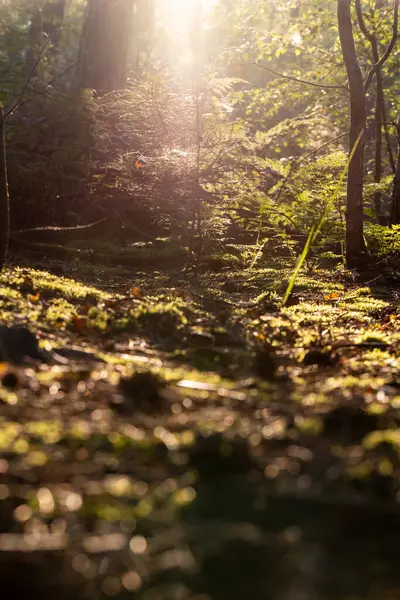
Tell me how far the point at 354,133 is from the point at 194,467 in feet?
30.5

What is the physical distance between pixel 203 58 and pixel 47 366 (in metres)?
7.36

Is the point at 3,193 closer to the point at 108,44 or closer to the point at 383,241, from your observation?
the point at 383,241

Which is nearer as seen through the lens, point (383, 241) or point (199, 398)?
point (199, 398)

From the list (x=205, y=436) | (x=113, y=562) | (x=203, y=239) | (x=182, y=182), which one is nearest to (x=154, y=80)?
(x=182, y=182)

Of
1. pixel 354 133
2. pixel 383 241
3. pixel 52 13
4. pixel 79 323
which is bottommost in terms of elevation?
pixel 79 323

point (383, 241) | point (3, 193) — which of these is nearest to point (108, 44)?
point (383, 241)

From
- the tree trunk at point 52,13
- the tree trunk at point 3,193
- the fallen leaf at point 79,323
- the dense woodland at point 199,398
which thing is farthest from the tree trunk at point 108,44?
the fallen leaf at point 79,323

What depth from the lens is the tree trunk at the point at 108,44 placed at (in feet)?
51.2

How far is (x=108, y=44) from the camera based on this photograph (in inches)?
616

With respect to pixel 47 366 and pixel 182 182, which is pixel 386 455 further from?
pixel 182 182

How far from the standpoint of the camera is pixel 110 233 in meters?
12.0

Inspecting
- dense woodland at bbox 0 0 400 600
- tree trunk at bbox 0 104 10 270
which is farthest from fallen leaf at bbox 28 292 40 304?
tree trunk at bbox 0 104 10 270

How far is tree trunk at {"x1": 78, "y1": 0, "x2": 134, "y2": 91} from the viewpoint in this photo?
1562 centimetres

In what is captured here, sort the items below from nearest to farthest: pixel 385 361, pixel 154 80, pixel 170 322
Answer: pixel 385 361 → pixel 170 322 → pixel 154 80
